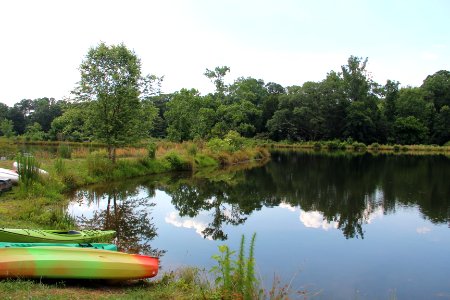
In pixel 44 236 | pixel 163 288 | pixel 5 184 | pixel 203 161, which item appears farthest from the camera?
pixel 203 161

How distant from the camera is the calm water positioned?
8.25 meters

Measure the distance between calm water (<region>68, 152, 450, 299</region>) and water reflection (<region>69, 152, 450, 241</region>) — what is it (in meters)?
0.05

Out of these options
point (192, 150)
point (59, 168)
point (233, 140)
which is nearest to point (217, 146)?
point (192, 150)

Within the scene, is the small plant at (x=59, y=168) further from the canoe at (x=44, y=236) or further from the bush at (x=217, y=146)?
the bush at (x=217, y=146)

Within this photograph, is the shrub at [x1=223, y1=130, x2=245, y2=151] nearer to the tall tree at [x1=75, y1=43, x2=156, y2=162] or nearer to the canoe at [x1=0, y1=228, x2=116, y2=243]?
the tall tree at [x1=75, y1=43, x2=156, y2=162]

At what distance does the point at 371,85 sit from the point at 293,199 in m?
69.4

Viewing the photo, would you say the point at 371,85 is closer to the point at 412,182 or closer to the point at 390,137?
the point at 390,137

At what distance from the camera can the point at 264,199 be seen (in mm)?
17797

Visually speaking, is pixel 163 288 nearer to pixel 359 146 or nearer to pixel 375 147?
pixel 359 146

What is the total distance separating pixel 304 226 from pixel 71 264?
8563mm

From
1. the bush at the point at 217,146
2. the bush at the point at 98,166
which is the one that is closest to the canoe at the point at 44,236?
the bush at the point at 98,166

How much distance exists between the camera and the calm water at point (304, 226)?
8.25 meters

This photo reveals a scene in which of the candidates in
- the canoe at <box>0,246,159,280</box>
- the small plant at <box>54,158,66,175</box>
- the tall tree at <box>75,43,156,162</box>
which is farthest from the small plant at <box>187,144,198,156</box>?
the canoe at <box>0,246,159,280</box>

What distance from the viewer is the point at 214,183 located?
860 inches
